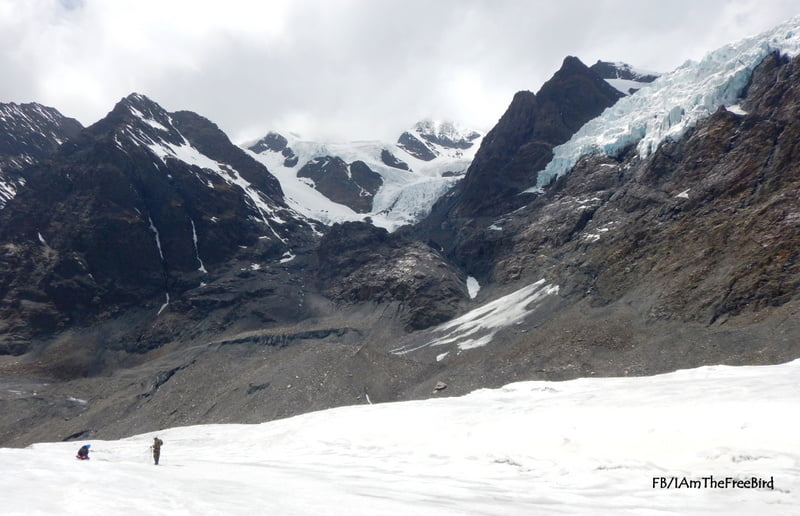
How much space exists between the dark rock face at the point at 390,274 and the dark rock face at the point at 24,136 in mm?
103439

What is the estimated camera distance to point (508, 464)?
15.8 meters

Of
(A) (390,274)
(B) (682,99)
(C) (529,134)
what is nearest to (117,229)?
(A) (390,274)

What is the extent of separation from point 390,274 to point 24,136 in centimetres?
15347

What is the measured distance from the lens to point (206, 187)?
147m

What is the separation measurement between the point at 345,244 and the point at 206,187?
5471 centimetres

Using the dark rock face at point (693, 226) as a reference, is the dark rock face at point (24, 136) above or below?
above

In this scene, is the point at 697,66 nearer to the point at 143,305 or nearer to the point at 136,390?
the point at 136,390

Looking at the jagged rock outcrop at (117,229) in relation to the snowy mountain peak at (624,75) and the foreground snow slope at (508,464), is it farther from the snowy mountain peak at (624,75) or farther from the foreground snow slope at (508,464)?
the snowy mountain peak at (624,75)

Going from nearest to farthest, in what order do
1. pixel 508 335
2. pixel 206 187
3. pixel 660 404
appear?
1. pixel 660 404
2. pixel 508 335
3. pixel 206 187

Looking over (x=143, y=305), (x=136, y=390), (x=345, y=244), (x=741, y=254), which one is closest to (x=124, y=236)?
(x=143, y=305)

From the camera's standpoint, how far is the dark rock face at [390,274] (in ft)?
302

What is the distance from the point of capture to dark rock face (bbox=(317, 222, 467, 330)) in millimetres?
92000

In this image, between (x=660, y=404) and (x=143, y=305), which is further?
(x=143, y=305)

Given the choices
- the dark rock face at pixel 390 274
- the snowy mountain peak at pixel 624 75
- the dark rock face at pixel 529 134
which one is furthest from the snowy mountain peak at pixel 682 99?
the snowy mountain peak at pixel 624 75
